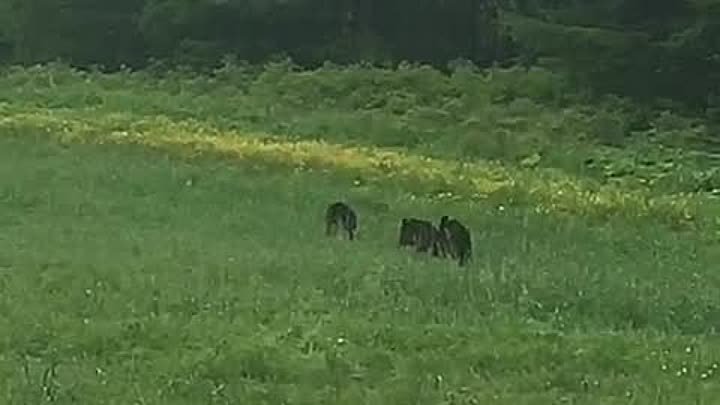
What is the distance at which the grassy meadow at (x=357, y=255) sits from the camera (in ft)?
34.4

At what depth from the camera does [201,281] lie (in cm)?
1369

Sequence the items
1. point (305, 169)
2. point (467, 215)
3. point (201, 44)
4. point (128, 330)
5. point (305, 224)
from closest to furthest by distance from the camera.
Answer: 1. point (128, 330)
2. point (305, 224)
3. point (467, 215)
4. point (305, 169)
5. point (201, 44)

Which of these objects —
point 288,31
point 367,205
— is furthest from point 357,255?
point 288,31

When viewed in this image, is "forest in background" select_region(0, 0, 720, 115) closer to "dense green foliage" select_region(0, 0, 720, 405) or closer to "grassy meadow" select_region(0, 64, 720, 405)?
"dense green foliage" select_region(0, 0, 720, 405)

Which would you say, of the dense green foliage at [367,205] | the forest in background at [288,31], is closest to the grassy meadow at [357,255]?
the dense green foliage at [367,205]

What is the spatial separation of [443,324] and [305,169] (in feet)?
37.7

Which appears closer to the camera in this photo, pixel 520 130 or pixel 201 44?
pixel 520 130

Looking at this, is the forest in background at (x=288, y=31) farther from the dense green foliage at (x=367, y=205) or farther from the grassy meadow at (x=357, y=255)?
the grassy meadow at (x=357, y=255)

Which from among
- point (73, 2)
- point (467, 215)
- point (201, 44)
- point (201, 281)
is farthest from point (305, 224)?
point (73, 2)

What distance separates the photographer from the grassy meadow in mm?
10484

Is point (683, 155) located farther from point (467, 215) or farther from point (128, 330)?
point (128, 330)

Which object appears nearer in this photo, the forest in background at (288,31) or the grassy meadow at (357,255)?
the grassy meadow at (357,255)

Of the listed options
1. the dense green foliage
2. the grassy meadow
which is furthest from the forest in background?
the grassy meadow

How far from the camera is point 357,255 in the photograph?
621 inches
